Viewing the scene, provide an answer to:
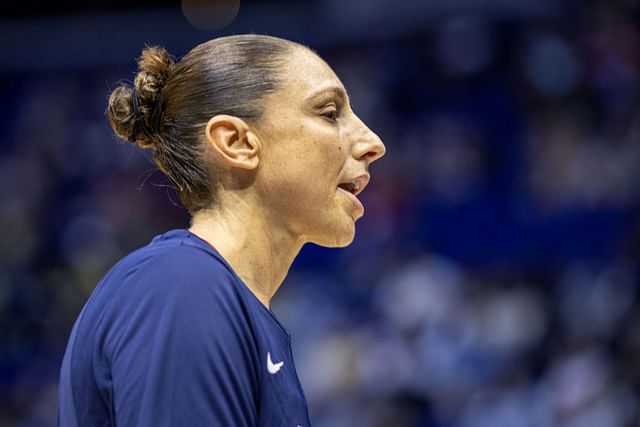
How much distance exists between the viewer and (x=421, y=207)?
7.08 metres

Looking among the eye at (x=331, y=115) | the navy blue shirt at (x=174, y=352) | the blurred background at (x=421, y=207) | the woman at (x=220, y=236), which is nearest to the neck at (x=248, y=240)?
the woman at (x=220, y=236)

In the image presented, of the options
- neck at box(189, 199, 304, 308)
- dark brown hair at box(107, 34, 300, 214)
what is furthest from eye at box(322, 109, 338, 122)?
neck at box(189, 199, 304, 308)

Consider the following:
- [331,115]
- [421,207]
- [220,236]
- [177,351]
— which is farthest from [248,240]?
[421,207]

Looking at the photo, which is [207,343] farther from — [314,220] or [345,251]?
[345,251]

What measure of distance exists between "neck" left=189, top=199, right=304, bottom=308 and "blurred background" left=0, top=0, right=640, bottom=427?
3882 millimetres

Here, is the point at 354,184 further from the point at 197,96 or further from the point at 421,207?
the point at 421,207

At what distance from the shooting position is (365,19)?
8141 mm

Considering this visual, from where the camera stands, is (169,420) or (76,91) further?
(76,91)

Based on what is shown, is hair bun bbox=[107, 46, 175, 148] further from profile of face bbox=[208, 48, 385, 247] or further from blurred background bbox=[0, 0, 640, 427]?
blurred background bbox=[0, 0, 640, 427]

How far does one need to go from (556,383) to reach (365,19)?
3547mm

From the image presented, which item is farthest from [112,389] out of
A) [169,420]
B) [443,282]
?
[443,282]

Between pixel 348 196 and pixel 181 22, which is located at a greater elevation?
pixel 181 22

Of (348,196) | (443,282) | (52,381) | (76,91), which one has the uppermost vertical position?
(76,91)

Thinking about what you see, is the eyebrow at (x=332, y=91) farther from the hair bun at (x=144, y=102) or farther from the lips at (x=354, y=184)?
the hair bun at (x=144, y=102)
